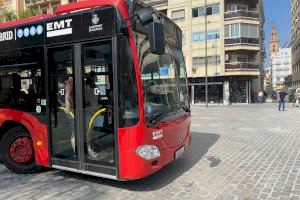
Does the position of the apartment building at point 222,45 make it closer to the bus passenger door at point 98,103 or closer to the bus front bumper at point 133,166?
the bus passenger door at point 98,103

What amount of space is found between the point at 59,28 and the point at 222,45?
33853 mm

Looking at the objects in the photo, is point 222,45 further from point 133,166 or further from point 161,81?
point 133,166

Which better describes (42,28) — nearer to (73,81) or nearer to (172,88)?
(73,81)

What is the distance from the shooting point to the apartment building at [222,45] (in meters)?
37.1

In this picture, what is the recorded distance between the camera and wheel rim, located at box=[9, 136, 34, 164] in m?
6.09

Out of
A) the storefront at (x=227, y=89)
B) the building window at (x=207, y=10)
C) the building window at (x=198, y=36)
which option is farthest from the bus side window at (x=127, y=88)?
the building window at (x=207, y=10)

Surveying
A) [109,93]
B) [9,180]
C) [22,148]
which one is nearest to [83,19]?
[109,93]

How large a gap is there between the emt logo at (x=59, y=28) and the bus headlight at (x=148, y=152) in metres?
2.31

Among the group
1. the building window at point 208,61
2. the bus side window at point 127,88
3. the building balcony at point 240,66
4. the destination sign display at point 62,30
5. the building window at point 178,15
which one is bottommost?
the bus side window at point 127,88

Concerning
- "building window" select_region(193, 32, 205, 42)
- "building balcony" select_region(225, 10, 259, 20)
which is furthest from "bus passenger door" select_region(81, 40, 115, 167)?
→ "building balcony" select_region(225, 10, 259, 20)

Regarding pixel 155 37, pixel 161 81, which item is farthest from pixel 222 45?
pixel 155 37

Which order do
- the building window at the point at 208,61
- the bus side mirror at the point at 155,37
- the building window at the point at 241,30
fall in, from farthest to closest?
1. the building window at the point at 208,61
2. the building window at the point at 241,30
3. the bus side mirror at the point at 155,37

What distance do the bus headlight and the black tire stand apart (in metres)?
2.47

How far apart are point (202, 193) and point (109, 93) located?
84.1 inches
